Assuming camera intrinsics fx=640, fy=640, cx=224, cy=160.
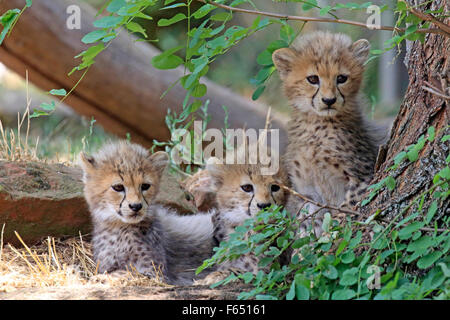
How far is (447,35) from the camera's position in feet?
8.41

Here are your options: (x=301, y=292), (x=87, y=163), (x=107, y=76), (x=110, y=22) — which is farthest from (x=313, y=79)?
(x=107, y=76)

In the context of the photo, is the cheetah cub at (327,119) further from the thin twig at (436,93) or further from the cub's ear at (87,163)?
the cub's ear at (87,163)

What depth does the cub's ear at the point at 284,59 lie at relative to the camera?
3777 millimetres

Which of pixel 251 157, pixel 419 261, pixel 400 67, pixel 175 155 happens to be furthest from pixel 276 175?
pixel 400 67

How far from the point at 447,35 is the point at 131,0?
4.17ft

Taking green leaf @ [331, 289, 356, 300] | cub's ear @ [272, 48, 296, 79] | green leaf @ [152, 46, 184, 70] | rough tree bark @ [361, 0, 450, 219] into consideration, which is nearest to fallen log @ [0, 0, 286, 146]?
cub's ear @ [272, 48, 296, 79]

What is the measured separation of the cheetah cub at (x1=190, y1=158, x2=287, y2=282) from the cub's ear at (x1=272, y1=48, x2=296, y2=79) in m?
0.62

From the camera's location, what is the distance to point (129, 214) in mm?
3441

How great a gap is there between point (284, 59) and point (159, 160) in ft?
3.13

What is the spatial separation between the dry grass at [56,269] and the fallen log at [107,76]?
2440mm

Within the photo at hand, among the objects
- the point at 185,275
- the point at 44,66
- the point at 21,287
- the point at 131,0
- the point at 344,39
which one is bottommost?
the point at 185,275

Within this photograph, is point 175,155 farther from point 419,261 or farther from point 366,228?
point 419,261

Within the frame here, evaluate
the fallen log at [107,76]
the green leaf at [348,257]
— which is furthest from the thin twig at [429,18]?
the fallen log at [107,76]

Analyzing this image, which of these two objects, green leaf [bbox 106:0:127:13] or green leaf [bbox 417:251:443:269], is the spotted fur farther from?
green leaf [bbox 106:0:127:13]
